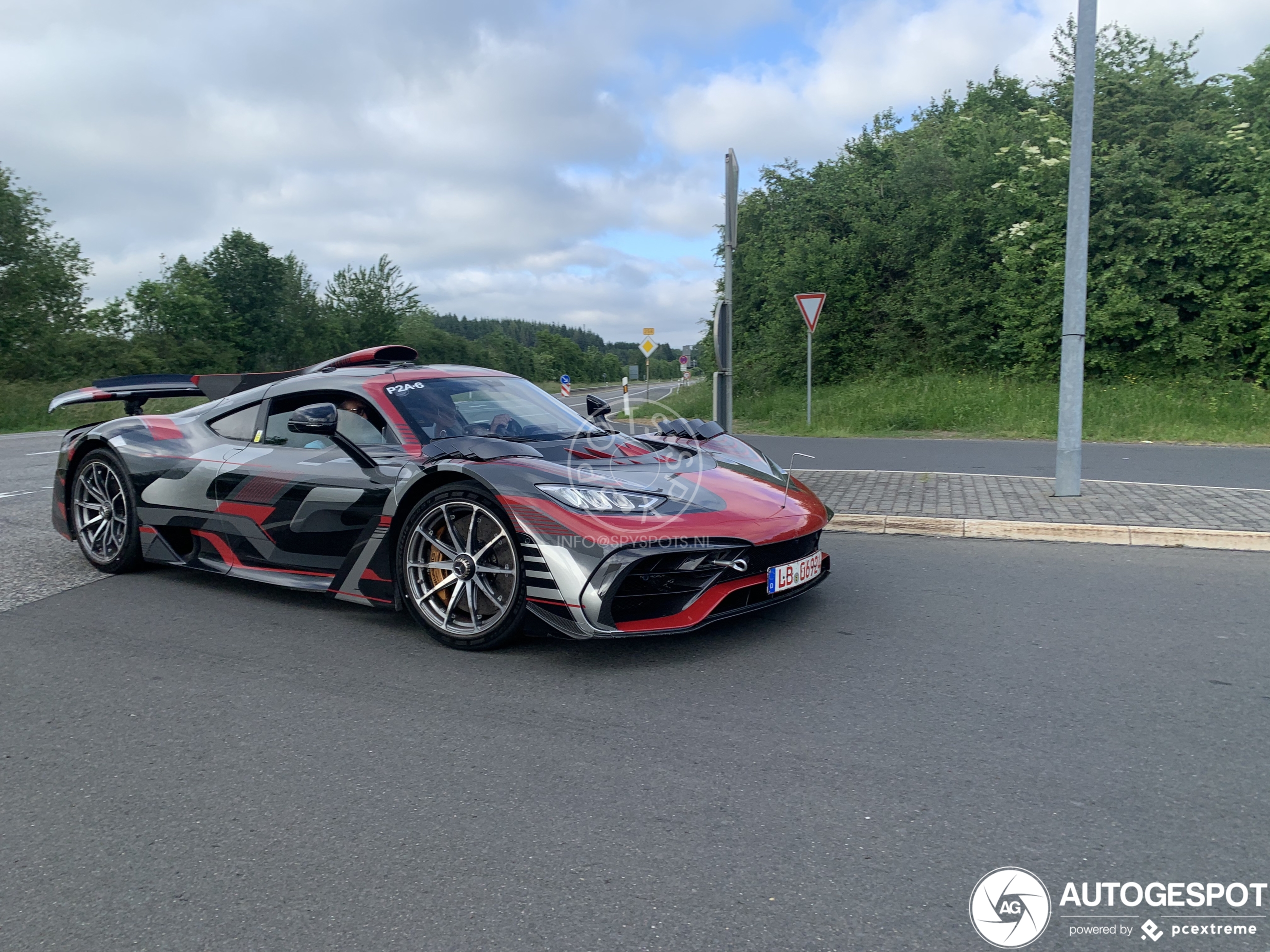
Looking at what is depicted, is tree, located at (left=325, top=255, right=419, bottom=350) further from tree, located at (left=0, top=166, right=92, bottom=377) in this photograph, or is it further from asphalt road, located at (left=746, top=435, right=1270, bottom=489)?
asphalt road, located at (left=746, top=435, right=1270, bottom=489)

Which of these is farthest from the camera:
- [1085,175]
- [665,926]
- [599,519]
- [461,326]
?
[461,326]

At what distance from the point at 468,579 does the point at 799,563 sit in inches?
64.9

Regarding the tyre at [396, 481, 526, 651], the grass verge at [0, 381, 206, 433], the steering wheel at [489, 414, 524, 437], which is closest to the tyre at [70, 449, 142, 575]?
the tyre at [396, 481, 526, 651]

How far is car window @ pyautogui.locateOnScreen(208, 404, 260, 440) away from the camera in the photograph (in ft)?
17.1

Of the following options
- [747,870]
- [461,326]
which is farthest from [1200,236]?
[461,326]

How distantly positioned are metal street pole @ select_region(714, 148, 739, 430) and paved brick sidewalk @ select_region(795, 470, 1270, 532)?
125 centimetres

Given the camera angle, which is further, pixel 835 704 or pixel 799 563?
pixel 799 563

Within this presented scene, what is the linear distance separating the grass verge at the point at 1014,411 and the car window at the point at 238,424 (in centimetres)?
1329

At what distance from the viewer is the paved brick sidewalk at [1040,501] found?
271 inches

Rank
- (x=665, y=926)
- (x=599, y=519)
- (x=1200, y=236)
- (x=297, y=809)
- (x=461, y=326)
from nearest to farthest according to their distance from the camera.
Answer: (x=665, y=926)
(x=297, y=809)
(x=599, y=519)
(x=1200, y=236)
(x=461, y=326)

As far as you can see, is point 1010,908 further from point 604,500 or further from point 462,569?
point 462,569

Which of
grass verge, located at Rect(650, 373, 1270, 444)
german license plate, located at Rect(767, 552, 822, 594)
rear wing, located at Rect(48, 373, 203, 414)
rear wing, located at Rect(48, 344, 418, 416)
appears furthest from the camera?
grass verge, located at Rect(650, 373, 1270, 444)

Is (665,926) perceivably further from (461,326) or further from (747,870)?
(461,326)

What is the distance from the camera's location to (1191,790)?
2.74m
